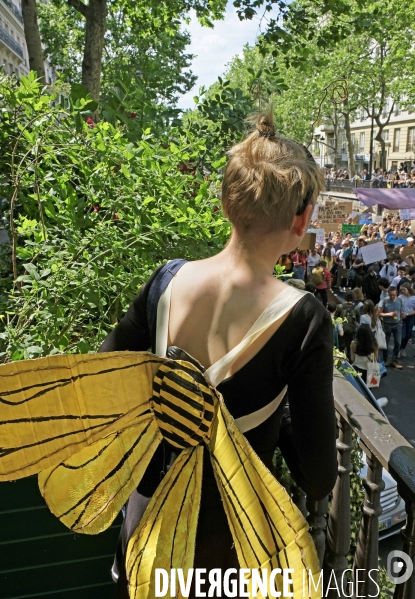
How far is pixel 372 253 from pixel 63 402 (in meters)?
12.1

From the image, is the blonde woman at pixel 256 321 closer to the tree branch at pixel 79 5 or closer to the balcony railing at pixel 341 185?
the tree branch at pixel 79 5

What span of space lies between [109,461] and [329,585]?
2.94ft

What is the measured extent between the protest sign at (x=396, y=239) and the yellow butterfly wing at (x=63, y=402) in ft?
55.4

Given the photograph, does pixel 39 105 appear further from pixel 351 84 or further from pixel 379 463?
pixel 351 84

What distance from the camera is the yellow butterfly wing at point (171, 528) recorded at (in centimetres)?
125

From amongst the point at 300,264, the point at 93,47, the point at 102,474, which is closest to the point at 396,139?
the point at 300,264

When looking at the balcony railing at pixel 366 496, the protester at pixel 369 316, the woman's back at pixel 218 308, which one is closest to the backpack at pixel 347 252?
the protester at pixel 369 316

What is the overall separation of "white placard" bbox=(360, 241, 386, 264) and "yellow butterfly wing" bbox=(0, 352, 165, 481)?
38.8 feet

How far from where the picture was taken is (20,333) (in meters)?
2.03

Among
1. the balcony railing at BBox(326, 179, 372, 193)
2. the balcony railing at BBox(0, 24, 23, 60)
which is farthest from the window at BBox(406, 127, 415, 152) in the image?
the balcony railing at BBox(0, 24, 23, 60)

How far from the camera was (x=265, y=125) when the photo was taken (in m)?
1.32

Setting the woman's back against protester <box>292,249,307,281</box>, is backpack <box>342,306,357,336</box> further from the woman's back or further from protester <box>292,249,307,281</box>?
the woman's back

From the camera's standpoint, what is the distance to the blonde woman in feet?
3.92

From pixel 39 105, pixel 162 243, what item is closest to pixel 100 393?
pixel 162 243
